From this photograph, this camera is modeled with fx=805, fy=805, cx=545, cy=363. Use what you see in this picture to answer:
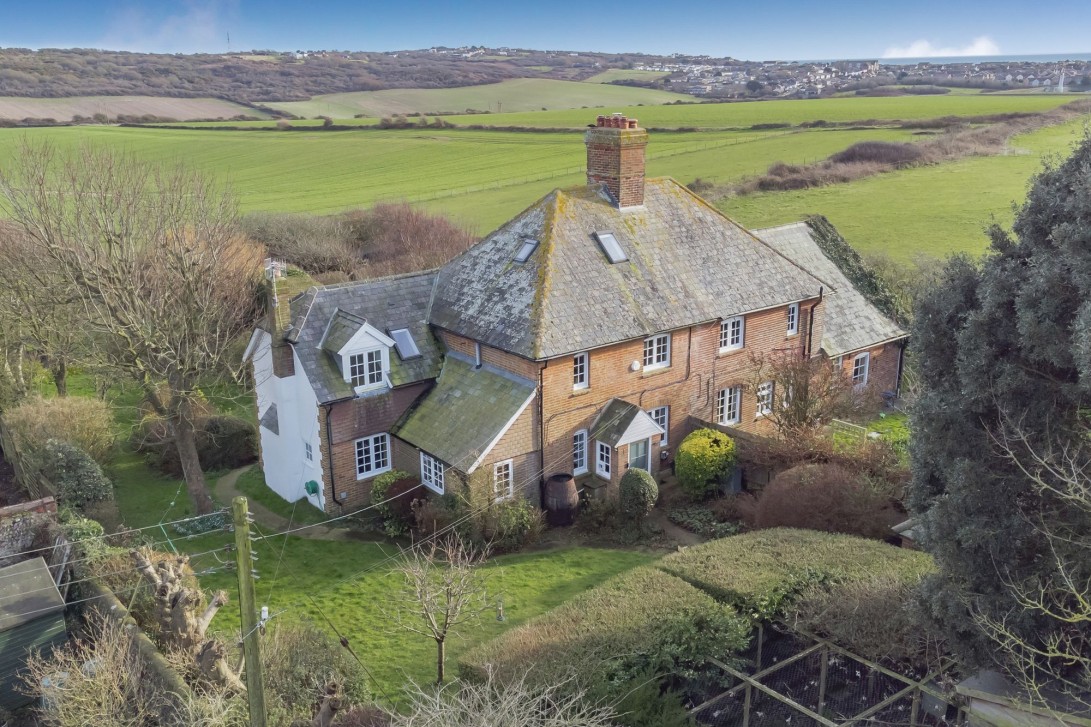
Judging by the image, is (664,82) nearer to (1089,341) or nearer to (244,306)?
(244,306)

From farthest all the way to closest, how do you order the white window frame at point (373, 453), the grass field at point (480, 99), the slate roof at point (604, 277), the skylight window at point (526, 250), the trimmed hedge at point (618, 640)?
the grass field at point (480, 99) → the skylight window at point (526, 250) → the white window frame at point (373, 453) → the slate roof at point (604, 277) → the trimmed hedge at point (618, 640)

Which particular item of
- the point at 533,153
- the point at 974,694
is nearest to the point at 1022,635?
the point at 974,694

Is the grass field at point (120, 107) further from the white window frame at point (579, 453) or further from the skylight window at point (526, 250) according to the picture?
the white window frame at point (579, 453)

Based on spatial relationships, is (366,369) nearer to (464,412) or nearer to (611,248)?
(464,412)

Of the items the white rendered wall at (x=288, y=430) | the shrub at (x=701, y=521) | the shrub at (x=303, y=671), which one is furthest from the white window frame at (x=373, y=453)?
the shrub at (x=701, y=521)

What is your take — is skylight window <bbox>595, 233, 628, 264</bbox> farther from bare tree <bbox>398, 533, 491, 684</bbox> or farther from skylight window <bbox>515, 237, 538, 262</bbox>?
bare tree <bbox>398, 533, 491, 684</bbox>

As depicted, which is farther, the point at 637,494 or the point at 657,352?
A: the point at 657,352

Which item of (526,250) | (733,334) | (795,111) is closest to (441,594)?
(526,250)
